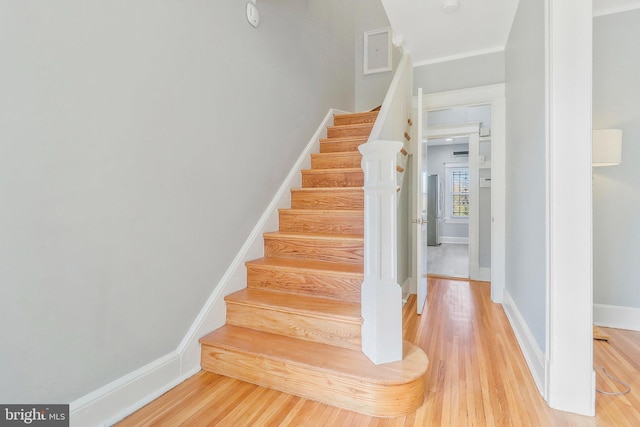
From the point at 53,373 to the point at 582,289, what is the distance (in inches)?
88.6

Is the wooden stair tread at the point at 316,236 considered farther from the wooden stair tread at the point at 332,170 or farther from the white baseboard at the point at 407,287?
the white baseboard at the point at 407,287

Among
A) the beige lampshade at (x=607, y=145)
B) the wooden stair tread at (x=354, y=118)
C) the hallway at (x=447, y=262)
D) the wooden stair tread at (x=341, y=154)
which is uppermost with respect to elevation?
the wooden stair tread at (x=354, y=118)

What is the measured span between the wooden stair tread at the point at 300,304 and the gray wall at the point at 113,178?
0.24m

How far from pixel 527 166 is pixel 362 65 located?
2997 mm

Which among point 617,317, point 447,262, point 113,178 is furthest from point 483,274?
point 113,178

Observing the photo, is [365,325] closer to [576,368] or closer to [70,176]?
[576,368]

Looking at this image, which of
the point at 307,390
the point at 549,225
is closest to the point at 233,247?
the point at 307,390

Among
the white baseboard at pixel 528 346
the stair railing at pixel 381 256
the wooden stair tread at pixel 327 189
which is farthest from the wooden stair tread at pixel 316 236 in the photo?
the white baseboard at pixel 528 346

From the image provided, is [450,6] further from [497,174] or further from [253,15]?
[497,174]

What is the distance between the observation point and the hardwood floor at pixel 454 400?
4.42 feet

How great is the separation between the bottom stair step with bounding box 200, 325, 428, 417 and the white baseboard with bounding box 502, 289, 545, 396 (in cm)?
62

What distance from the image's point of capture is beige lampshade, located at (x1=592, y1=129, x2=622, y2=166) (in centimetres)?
216

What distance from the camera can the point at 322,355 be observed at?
62.5 inches

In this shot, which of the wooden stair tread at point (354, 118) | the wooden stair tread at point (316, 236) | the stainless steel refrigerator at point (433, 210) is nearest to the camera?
the wooden stair tread at point (316, 236)
